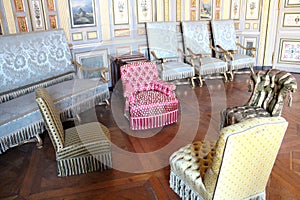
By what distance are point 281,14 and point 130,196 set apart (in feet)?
16.5

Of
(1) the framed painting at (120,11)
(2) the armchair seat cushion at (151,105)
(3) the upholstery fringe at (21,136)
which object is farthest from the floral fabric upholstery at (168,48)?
(3) the upholstery fringe at (21,136)

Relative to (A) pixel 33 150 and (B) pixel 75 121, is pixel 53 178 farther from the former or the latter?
(B) pixel 75 121

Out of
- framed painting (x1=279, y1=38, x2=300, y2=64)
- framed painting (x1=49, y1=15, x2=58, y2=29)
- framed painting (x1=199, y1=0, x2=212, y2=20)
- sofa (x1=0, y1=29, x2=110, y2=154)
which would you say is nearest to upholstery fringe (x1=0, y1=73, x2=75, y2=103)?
sofa (x1=0, y1=29, x2=110, y2=154)

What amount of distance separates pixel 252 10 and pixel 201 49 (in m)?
1.54

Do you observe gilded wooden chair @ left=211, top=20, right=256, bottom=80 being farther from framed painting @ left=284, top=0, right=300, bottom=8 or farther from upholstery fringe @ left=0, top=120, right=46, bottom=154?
upholstery fringe @ left=0, top=120, right=46, bottom=154

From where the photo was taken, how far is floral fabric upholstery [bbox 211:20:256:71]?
16.9ft

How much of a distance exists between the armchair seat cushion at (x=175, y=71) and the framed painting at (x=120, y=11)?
103 cm

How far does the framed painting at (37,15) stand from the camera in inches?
146

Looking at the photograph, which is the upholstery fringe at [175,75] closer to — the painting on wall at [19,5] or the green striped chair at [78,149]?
the green striped chair at [78,149]

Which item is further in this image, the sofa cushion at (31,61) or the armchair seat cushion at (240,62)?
the armchair seat cushion at (240,62)

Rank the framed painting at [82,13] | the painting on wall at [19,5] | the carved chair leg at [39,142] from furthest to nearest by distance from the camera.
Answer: the framed painting at [82,13] → the painting on wall at [19,5] → the carved chair leg at [39,142]

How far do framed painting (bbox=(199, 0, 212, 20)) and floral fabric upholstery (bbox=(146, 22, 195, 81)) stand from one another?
0.73 metres

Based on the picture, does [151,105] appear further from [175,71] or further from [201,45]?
[201,45]

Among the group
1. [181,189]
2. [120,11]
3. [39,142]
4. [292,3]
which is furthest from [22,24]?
[292,3]
